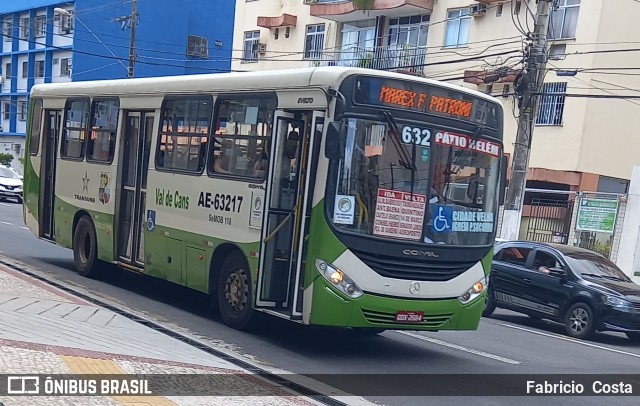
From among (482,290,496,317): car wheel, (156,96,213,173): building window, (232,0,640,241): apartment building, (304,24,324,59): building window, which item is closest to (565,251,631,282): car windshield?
(482,290,496,317): car wheel

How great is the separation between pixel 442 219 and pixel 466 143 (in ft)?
3.23

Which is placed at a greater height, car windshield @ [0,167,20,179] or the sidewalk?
the sidewalk

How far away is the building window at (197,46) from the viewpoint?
5425 centimetres

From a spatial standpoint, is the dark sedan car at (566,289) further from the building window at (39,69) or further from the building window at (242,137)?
the building window at (39,69)

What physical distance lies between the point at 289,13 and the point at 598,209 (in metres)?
22.3

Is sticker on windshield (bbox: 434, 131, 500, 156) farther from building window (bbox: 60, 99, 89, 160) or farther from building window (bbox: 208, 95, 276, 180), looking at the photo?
building window (bbox: 60, 99, 89, 160)

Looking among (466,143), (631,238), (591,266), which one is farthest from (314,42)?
(466,143)

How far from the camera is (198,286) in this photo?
35.6 feet

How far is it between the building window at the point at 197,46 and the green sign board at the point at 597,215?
36998 millimetres

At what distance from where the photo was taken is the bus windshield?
8805mm

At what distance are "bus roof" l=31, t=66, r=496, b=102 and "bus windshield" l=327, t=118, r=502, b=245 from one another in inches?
22.5

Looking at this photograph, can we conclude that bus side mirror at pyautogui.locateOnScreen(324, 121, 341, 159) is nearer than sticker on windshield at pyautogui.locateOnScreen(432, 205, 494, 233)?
Yes

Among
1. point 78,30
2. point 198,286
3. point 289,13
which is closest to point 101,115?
point 198,286

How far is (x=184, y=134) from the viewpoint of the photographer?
11.4 m
